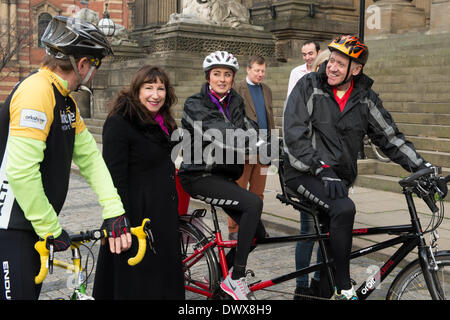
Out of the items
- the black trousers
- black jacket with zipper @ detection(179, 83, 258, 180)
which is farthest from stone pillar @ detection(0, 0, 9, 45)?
the black trousers

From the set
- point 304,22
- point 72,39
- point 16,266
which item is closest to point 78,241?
point 16,266

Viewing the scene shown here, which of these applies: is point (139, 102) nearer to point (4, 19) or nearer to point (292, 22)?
point (292, 22)

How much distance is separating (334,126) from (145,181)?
1.30 m

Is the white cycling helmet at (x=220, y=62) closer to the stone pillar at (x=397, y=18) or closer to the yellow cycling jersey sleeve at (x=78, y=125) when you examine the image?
the yellow cycling jersey sleeve at (x=78, y=125)

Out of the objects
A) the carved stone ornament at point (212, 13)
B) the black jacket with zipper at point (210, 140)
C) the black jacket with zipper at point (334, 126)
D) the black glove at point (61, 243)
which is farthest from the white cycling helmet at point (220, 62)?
the carved stone ornament at point (212, 13)

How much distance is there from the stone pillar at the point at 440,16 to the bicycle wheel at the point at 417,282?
45.9 ft

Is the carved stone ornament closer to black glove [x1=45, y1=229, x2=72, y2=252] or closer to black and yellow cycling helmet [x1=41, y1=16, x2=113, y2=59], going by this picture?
black and yellow cycling helmet [x1=41, y1=16, x2=113, y2=59]

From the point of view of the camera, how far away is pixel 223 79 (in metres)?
4.12

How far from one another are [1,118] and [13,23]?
44650mm

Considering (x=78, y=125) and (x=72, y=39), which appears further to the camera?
(x=78, y=125)

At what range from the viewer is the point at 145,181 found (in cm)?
359

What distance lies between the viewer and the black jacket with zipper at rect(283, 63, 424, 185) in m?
3.67

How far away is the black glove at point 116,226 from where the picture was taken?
258 cm
